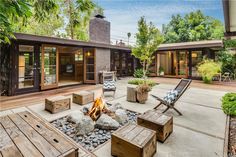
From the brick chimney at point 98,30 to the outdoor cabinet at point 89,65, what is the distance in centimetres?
151

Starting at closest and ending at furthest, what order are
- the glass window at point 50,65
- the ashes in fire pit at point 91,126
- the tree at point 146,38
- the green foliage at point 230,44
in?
the ashes in fire pit at point 91,126 < the glass window at point 50,65 < the tree at point 146,38 < the green foliage at point 230,44

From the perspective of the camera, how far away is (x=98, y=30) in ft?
32.8

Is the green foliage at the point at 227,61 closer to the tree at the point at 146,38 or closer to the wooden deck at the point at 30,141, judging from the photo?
the tree at the point at 146,38

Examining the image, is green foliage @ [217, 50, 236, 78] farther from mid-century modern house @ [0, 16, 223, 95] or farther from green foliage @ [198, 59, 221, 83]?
green foliage @ [198, 59, 221, 83]

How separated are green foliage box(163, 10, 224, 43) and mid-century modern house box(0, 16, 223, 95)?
22.8ft

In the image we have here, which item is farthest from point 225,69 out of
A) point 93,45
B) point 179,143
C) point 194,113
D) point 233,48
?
point 179,143

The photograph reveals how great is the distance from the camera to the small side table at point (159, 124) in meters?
2.57

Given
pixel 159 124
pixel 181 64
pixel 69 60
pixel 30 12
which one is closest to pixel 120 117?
pixel 159 124

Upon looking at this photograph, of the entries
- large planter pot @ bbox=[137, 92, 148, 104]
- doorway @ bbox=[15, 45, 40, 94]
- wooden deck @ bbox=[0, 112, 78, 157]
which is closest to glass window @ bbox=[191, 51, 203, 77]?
large planter pot @ bbox=[137, 92, 148, 104]

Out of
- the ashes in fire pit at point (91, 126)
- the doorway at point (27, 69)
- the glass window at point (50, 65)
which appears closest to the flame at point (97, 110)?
the ashes in fire pit at point (91, 126)

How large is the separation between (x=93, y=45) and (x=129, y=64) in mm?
5587

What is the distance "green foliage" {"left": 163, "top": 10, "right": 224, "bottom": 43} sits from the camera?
60.2ft

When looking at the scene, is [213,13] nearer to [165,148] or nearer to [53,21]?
[53,21]

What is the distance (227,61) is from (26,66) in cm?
1270
